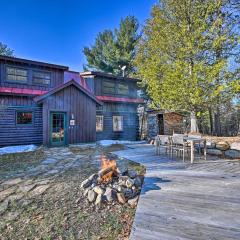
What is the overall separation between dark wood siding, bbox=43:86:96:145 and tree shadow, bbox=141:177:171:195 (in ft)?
27.9

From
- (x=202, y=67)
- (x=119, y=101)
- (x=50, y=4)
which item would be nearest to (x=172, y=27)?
(x=202, y=67)

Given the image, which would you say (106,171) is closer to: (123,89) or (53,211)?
(53,211)

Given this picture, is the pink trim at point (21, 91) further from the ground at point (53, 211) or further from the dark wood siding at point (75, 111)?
the ground at point (53, 211)

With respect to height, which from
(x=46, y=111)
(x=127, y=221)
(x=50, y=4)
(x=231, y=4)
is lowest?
(x=127, y=221)

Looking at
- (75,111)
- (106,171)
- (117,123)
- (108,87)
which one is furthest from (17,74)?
(106,171)

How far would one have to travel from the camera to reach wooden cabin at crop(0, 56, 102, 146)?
11.6 meters

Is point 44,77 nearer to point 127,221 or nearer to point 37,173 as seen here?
point 37,173

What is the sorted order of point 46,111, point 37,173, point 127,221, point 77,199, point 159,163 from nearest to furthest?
point 127,221
point 77,199
point 37,173
point 159,163
point 46,111

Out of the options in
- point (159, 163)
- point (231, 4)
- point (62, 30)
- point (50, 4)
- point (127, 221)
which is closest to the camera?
point (127, 221)

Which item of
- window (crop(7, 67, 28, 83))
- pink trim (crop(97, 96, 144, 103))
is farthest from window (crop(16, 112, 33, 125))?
pink trim (crop(97, 96, 144, 103))

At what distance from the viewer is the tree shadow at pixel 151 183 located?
14.7 feet

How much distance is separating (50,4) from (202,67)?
12.2m

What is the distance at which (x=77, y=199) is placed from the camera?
427cm

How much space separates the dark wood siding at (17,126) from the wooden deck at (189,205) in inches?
336
